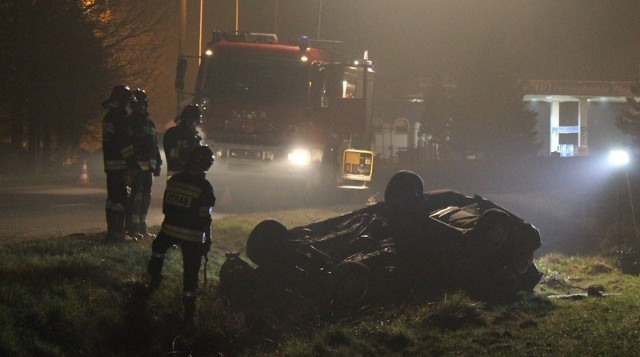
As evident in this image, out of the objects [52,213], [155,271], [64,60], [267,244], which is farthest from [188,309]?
[64,60]

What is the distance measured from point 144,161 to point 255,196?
9.01 meters

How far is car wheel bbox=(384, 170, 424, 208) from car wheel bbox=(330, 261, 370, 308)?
5.59 feet

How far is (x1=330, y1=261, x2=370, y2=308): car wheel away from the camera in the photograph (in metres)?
8.79

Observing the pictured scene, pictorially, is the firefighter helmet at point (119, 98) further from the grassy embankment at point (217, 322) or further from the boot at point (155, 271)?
the boot at point (155, 271)

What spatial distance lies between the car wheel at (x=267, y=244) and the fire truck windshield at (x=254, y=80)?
6464mm

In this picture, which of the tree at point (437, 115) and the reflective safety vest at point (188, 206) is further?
the tree at point (437, 115)

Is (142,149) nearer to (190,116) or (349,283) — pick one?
(190,116)

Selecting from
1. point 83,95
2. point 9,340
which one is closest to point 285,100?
point 9,340

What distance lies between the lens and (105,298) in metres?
7.72

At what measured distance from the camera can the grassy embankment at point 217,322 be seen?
6926 mm

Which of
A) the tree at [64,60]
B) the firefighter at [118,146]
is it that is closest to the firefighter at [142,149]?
the firefighter at [118,146]

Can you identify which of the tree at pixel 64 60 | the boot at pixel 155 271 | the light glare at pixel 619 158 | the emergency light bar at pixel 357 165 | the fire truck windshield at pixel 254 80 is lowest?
the boot at pixel 155 271

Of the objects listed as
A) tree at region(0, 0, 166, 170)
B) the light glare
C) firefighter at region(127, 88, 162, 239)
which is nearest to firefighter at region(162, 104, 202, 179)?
firefighter at region(127, 88, 162, 239)

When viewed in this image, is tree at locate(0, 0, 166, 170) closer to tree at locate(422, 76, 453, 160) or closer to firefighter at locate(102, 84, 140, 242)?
firefighter at locate(102, 84, 140, 242)
